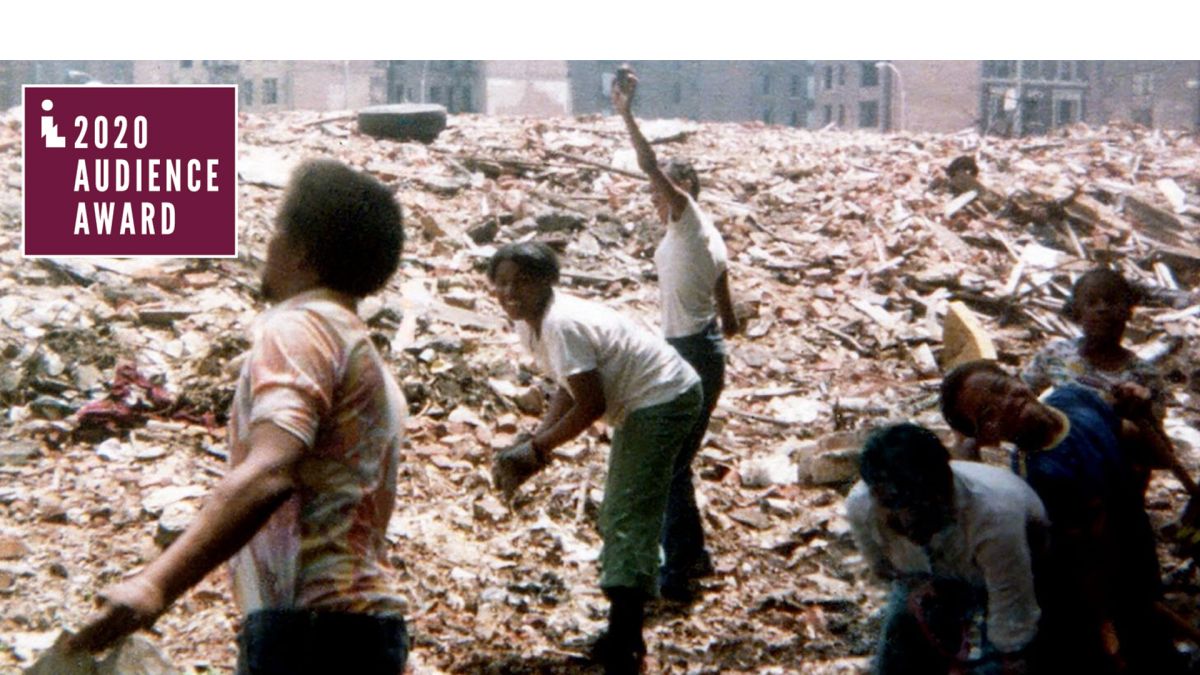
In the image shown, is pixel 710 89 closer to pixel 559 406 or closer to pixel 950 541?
pixel 559 406

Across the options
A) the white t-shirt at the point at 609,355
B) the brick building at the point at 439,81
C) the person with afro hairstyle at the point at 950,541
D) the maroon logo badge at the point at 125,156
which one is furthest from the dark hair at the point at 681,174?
the brick building at the point at 439,81

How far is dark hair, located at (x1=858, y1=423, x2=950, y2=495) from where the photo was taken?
196 cm

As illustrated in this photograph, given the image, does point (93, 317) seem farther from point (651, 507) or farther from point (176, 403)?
point (651, 507)

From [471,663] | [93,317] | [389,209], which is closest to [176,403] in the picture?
[93,317]

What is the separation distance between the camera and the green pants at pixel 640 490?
9.54 feet

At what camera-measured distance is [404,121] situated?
9531 mm

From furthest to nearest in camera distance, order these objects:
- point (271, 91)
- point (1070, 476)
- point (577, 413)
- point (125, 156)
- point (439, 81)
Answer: point (439, 81)
point (271, 91)
point (125, 156)
point (577, 413)
point (1070, 476)

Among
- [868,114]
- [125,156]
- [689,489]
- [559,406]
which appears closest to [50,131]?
[125,156]

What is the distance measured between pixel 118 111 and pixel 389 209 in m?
2.48

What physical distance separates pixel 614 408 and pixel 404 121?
283 inches

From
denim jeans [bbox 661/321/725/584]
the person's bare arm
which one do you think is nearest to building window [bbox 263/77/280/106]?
denim jeans [bbox 661/321/725/584]

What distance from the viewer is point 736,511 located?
4.65 meters

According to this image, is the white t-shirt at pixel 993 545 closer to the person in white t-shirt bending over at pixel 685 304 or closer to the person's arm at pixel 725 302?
the person in white t-shirt bending over at pixel 685 304

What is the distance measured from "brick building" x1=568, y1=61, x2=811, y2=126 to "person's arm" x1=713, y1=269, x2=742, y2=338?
4.30m
